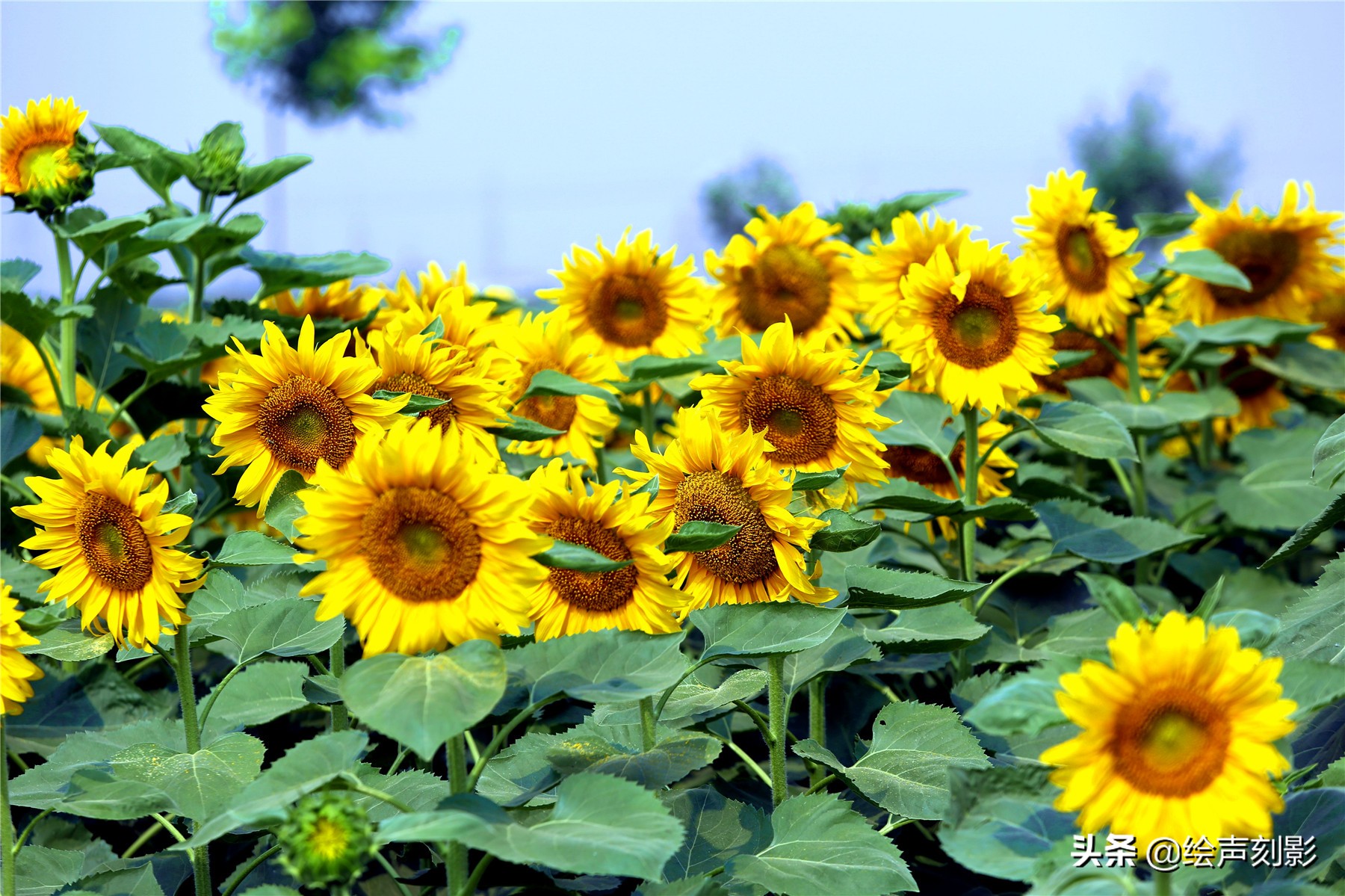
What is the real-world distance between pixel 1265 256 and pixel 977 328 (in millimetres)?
1437

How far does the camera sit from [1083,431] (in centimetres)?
199

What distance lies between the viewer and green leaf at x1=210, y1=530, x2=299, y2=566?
129 centimetres

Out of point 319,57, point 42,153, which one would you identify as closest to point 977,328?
point 42,153

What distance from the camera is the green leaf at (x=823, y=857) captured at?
1.26 metres

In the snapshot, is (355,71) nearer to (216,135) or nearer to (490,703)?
(216,135)

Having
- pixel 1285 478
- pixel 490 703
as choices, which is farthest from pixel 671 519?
pixel 1285 478

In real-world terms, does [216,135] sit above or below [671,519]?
above

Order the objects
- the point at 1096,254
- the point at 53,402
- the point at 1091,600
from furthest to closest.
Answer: the point at 53,402, the point at 1096,254, the point at 1091,600

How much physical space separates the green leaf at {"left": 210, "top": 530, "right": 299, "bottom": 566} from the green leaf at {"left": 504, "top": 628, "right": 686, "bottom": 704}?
283 mm

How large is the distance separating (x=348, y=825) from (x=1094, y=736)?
634mm

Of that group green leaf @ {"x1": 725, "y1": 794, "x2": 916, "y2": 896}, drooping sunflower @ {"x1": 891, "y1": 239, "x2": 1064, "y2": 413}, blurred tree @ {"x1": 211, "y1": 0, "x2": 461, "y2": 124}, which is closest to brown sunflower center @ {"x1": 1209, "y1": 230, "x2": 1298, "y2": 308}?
drooping sunflower @ {"x1": 891, "y1": 239, "x2": 1064, "y2": 413}

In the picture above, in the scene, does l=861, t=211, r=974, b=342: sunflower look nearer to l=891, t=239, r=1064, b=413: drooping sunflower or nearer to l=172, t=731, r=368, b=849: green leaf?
l=891, t=239, r=1064, b=413: drooping sunflower

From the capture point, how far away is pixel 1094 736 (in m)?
0.99

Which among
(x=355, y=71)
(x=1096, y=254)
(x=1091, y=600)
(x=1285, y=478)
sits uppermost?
(x=355, y=71)
